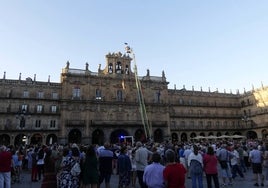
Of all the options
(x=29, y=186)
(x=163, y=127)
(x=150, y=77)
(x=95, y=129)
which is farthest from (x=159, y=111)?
(x=29, y=186)

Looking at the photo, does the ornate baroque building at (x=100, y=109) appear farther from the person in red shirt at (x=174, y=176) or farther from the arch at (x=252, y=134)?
the person in red shirt at (x=174, y=176)

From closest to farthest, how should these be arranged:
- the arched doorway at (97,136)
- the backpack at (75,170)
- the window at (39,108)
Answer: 1. the backpack at (75,170)
2. the window at (39,108)
3. the arched doorway at (97,136)

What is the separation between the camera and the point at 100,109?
4212 cm

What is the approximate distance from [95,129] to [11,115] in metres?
13.4

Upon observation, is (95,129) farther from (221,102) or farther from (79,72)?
(221,102)

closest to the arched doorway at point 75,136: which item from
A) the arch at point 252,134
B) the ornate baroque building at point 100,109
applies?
the ornate baroque building at point 100,109

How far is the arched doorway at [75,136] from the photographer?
41.0 m

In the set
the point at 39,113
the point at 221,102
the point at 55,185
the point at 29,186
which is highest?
the point at 221,102

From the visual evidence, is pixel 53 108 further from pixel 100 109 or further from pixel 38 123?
pixel 100 109

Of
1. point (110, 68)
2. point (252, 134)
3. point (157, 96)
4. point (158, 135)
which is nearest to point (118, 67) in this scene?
point (110, 68)

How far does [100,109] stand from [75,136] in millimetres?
6406

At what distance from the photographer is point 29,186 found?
1190cm

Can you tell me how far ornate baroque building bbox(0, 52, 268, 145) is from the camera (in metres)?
38.2

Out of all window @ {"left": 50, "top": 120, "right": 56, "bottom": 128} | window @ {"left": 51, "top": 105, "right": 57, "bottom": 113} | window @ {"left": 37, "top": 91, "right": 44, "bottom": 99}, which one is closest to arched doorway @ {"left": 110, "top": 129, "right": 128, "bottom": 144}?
window @ {"left": 50, "top": 120, "right": 56, "bottom": 128}
